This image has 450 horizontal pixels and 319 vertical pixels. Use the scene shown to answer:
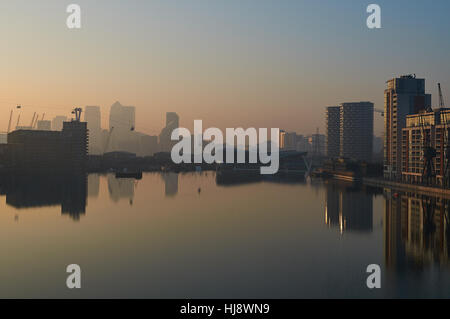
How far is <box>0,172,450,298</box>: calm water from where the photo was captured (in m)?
19.0

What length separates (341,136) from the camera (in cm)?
19675

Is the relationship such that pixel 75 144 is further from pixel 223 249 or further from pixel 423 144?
pixel 223 249

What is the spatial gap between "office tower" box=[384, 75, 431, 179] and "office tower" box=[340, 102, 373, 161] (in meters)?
95.9

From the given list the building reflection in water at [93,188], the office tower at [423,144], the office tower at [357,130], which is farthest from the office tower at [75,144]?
the office tower at [357,130]

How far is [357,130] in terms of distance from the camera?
190m

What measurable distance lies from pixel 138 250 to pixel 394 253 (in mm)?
16506

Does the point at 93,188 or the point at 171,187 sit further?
the point at 171,187

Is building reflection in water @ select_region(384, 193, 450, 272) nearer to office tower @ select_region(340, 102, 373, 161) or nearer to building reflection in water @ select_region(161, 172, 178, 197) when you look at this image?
building reflection in water @ select_region(161, 172, 178, 197)

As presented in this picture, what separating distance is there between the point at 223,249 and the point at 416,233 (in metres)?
16.2

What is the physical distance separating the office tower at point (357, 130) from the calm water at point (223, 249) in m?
141

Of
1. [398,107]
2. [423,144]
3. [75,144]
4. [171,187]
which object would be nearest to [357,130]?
[398,107]

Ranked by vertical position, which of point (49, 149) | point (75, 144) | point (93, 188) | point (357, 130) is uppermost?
point (357, 130)

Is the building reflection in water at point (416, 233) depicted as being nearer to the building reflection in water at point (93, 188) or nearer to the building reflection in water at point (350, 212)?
the building reflection in water at point (350, 212)

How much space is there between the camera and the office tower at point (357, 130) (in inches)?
7411
